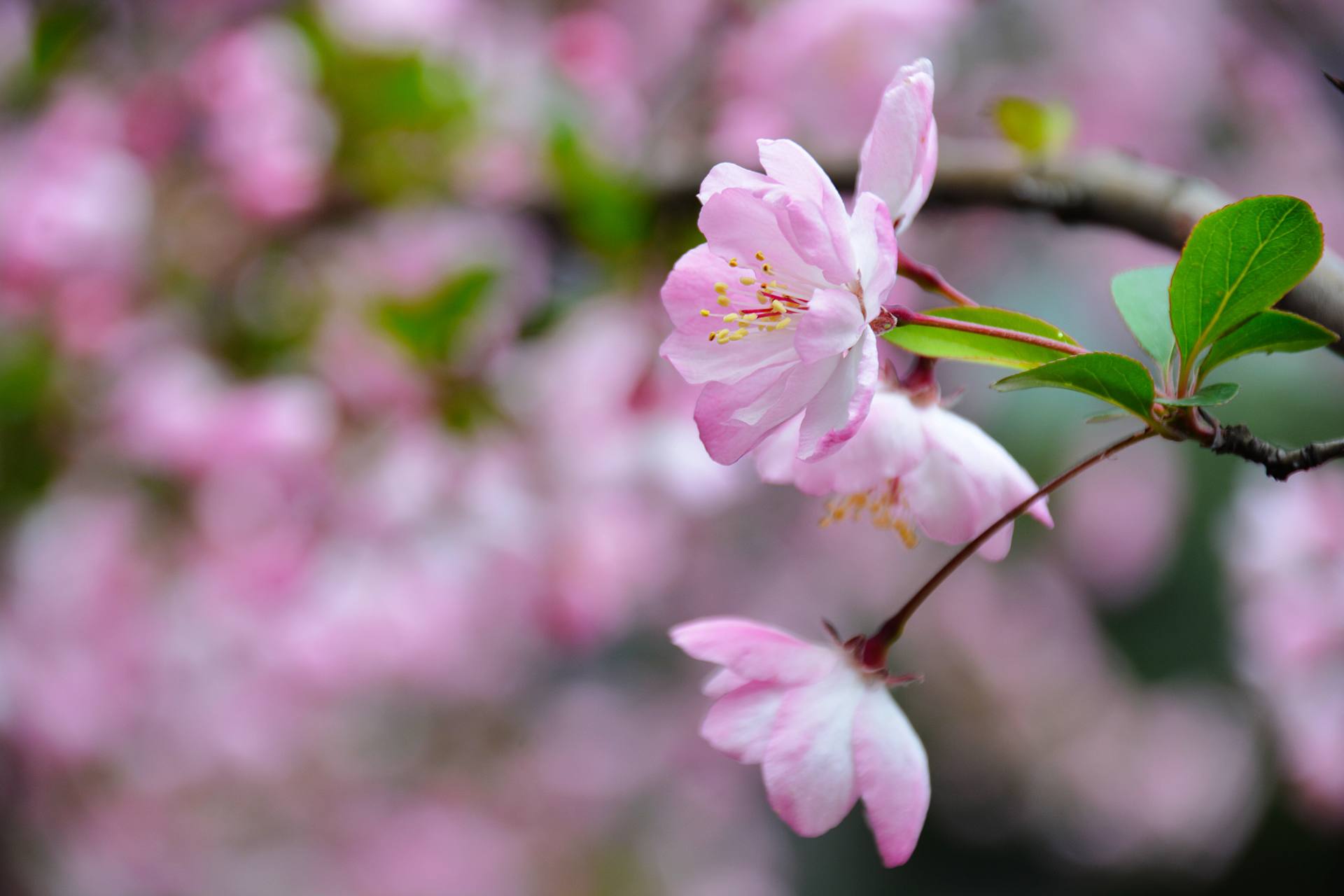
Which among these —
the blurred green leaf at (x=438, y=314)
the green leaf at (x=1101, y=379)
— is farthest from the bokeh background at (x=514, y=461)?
the green leaf at (x=1101, y=379)

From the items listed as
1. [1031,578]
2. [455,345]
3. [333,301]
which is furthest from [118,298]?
[1031,578]

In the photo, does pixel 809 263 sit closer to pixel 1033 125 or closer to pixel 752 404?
pixel 752 404

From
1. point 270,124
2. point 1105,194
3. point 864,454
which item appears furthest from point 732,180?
point 270,124

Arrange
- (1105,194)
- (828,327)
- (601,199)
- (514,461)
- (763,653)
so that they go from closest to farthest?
(828,327), (763,653), (1105,194), (601,199), (514,461)

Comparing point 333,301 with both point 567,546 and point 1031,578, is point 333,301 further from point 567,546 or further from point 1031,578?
point 1031,578

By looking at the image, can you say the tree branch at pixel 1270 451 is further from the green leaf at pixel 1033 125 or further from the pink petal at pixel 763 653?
the green leaf at pixel 1033 125

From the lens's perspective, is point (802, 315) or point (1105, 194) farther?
point (1105, 194)
